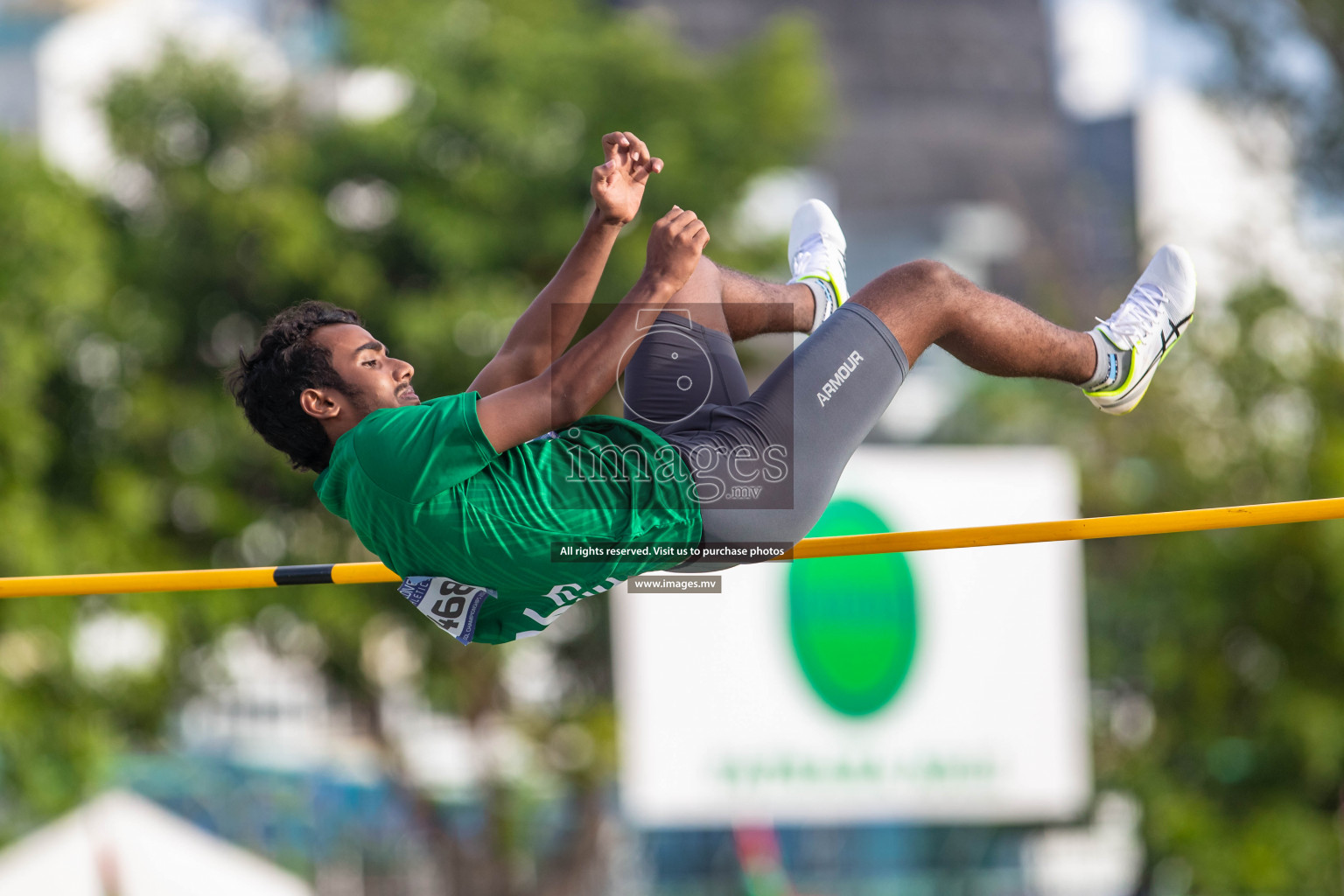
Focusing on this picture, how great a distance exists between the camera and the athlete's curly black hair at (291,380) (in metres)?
3.93

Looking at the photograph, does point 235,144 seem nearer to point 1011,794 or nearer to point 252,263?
point 252,263

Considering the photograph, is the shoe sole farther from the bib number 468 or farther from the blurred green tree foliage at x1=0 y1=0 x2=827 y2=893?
the blurred green tree foliage at x1=0 y1=0 x2=827 y2=893

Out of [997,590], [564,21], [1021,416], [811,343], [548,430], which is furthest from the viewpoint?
[1021,416]

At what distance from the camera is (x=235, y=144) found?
13453 millimetres

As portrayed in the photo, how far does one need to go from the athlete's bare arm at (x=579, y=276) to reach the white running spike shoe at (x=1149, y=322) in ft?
4.84

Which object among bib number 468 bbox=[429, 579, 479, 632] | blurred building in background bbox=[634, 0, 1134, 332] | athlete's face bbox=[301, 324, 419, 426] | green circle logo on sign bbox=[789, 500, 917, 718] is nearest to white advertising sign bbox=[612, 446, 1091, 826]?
green circle logo on sign bbox=[789, 500, 917, 718]

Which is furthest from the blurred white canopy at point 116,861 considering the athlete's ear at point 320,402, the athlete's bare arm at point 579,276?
the athlete's ear at point 320,402

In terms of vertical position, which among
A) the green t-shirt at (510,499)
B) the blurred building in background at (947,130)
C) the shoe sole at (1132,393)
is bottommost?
the green t-shirt at (510,499)

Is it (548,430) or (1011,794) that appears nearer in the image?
(548,430)

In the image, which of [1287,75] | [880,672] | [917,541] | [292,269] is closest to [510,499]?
[917,541]

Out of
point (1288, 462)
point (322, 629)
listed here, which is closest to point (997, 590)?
point (1288, 462)

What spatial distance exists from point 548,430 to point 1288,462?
1133cm

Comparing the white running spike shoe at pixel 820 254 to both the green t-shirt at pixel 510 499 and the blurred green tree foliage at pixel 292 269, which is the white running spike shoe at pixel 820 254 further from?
the blurred green tree foliage at pixel 292 269

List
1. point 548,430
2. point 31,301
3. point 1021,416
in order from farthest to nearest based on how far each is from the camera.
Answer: point 1021,416
point 31,301
point 548,430
